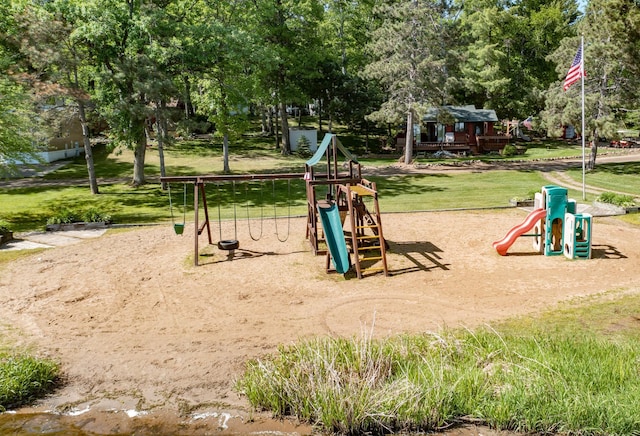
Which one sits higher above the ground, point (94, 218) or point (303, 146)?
point (303, 146)

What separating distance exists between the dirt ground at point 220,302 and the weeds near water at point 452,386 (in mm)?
592

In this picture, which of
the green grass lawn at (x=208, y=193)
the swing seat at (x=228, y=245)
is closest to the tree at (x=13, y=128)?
the green grass lawn at (x=208, y=193)

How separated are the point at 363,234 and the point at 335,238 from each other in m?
1.78

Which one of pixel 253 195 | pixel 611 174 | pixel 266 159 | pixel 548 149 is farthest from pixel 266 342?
pixel 548 149

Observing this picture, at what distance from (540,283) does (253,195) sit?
1689cm

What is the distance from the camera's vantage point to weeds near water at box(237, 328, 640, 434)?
22.3 feet

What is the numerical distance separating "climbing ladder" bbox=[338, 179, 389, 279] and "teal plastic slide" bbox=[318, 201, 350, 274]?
27 cm

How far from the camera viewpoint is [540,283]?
12359mm

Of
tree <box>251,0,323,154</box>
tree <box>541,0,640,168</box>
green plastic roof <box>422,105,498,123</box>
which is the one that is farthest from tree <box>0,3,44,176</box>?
green plastic roof <box>422,105,498,123</box>

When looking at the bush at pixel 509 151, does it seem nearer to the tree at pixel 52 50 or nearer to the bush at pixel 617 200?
the bush at pixel 617 200

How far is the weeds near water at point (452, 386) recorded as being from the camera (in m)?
6.80

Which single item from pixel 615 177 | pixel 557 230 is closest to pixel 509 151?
pixel 615 177

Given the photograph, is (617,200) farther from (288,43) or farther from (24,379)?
(288,43)

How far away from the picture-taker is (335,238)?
44.8 ft
